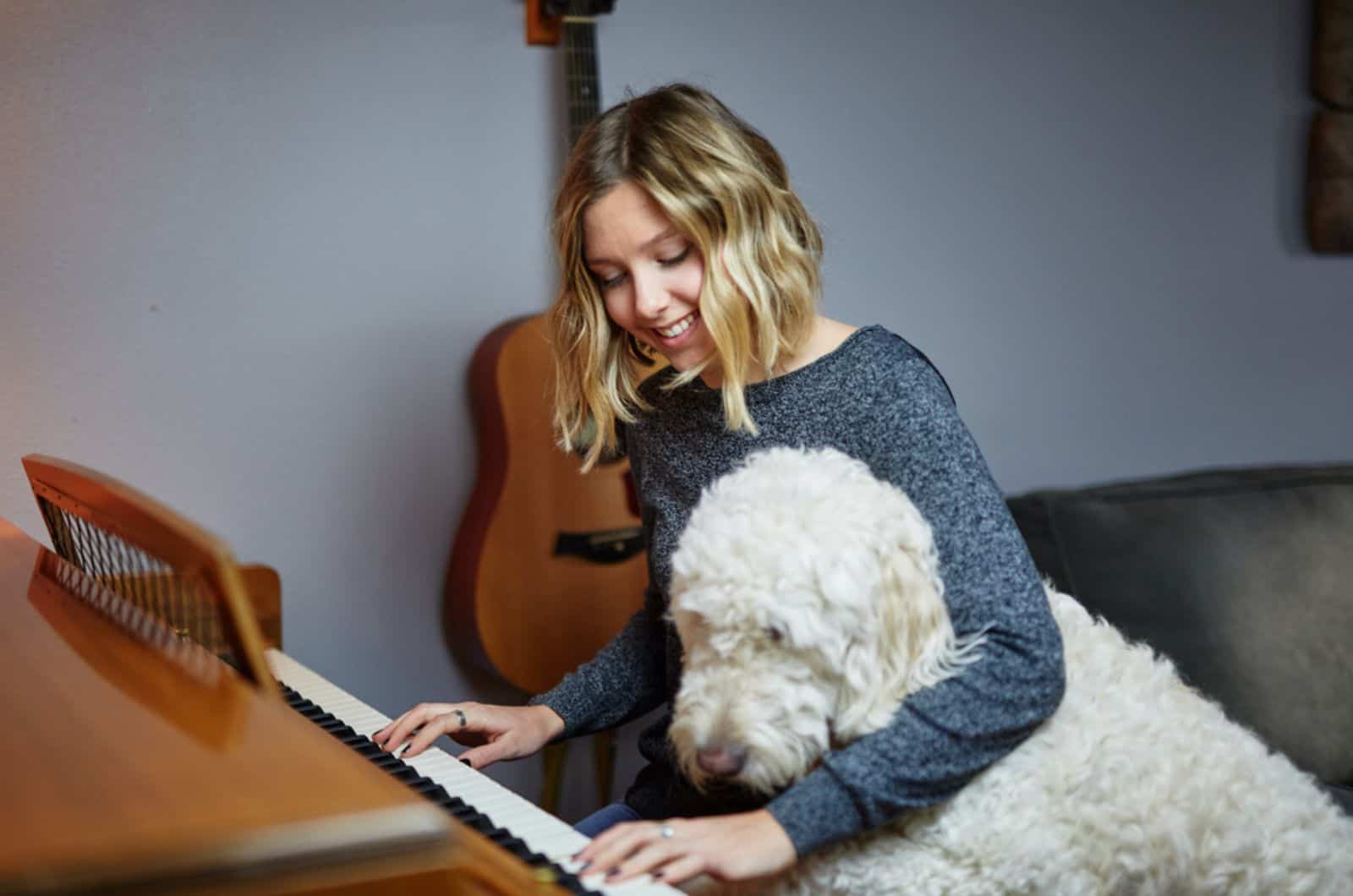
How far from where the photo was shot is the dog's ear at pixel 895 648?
1041mm

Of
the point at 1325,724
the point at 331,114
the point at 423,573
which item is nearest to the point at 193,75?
the point at 331,114

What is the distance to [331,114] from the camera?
2266 mm

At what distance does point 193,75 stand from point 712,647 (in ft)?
5.44

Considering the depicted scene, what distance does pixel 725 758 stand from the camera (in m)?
1.02

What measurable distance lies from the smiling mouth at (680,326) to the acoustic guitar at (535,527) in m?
0.86

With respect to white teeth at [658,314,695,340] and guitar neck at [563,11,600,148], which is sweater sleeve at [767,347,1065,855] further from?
guitar neck at [563,11,600,148]

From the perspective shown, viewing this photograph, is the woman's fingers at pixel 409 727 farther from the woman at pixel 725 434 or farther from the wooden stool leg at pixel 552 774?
the wooden stool leg at pixel 552 774

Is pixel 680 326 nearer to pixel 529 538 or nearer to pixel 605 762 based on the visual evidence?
pixel 529 538

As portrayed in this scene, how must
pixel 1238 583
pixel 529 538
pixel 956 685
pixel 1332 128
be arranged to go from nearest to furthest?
1. pixel 956 685
2. pixel 1238 583
3. pixel 529 538
4. pixel 1332 128

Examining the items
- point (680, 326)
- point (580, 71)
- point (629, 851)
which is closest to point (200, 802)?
point (629, 851)

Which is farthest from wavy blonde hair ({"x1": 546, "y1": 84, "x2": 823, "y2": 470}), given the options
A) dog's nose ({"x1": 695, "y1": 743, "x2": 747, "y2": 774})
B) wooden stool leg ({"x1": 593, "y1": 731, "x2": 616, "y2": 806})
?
wooden stool leg ({"x1": 593, "y1": 731, "x2": 616, "y2": 806})

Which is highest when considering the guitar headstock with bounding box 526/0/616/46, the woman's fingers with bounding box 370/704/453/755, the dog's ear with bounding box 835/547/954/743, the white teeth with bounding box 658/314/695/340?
the guitar headstock with bounding box 526/0/616/46

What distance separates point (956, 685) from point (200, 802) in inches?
25.6

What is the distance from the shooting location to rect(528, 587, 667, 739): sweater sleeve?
59.9 inches
